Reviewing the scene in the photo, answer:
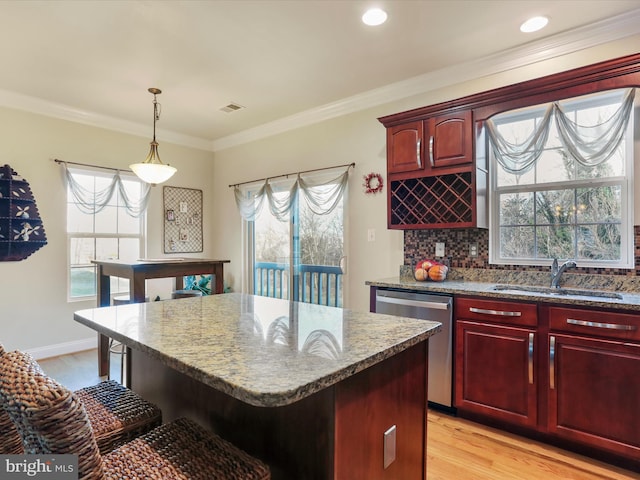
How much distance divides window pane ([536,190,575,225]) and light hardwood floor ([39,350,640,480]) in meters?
1.57

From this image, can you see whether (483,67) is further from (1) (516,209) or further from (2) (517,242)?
(2) (517,242)

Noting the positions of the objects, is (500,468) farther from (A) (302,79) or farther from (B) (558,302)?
(A) (302,79)

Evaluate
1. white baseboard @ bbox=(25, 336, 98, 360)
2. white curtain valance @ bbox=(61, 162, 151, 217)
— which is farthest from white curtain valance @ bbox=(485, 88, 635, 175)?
white baseboard @ bbox=(25, 336, 98, 360)

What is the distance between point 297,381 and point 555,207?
2.79m

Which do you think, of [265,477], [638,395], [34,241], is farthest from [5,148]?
[638,395]

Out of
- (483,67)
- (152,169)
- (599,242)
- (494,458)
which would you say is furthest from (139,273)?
(599,242)

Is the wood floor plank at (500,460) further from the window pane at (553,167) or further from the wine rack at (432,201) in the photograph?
the window pane at (553,167)

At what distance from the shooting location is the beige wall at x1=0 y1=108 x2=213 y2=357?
376 cm

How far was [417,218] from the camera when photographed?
125 inches

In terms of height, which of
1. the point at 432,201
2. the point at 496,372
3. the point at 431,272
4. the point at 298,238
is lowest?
the point at 496,372

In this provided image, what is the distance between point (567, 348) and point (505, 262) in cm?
93

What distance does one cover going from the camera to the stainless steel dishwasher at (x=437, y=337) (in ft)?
8.57

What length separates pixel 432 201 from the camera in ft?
10.4

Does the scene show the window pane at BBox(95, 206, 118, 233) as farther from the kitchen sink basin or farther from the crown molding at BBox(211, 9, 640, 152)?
the kitchen sink basin
